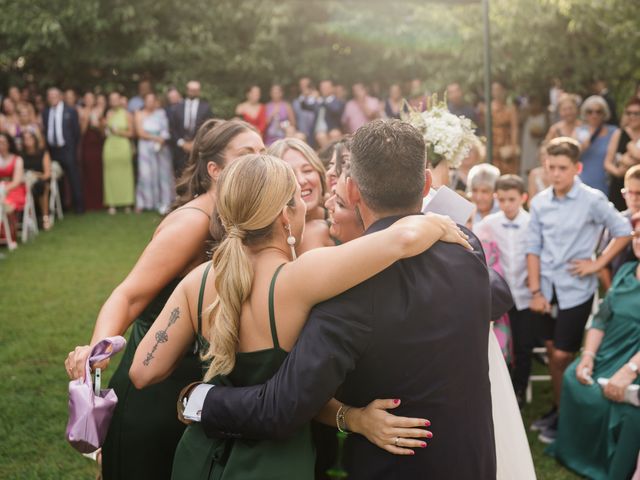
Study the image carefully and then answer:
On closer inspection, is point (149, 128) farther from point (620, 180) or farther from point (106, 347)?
point (106, 347)

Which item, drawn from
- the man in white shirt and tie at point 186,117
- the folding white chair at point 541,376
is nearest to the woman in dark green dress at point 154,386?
the folding white chair at point 541,376

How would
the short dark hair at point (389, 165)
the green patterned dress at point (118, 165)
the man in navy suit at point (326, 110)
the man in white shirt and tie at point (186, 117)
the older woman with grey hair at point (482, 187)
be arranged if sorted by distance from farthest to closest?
the man in navy suit at point (326, 110), the green patterned dress at point (118, 165), the man in white shirt and tie at point (186, 117), the older woman with grey hair at point (482, 187), the short dark hair at point (389, 165)

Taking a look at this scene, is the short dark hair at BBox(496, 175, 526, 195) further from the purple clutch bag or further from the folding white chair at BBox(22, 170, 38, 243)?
the folding white chair at BBox(22, 170, 38, 243)

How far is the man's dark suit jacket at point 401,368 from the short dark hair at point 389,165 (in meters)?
0.07

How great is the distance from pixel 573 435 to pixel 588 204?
A: 1542mm

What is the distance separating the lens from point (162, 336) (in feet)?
7.89

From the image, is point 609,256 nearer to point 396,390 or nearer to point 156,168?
point 396,390

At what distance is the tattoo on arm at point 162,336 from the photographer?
2.39 metres

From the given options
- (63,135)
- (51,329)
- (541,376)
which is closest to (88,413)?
(541,376)

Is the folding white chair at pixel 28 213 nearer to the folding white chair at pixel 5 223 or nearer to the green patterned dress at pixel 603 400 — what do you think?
the folding white chair at pixel 5 223

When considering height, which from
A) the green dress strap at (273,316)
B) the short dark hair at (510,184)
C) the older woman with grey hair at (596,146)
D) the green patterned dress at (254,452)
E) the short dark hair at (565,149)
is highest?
the green dress strap at (273,316)

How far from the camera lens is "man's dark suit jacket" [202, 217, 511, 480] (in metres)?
2.08

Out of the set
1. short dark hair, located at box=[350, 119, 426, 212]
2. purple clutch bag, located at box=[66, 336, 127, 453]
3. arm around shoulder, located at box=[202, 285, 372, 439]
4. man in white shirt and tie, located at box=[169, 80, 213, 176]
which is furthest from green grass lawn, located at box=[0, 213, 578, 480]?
short dark hair, located at box=[350, 119, 426, 212]

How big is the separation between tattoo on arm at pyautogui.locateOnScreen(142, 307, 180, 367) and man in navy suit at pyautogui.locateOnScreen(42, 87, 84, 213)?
13782 millimetres
